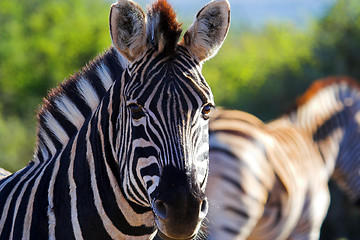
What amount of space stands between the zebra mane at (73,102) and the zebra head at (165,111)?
0.42m

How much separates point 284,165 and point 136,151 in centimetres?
505

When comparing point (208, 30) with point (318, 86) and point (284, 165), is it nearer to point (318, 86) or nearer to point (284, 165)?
point (284, 165)

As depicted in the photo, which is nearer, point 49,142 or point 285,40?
point 49,142

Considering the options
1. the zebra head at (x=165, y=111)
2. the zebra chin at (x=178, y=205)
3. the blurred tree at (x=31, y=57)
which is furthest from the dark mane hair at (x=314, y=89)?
the blurred tree at (x=31, y=57)

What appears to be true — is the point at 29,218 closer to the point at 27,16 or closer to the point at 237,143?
the point at 237,143

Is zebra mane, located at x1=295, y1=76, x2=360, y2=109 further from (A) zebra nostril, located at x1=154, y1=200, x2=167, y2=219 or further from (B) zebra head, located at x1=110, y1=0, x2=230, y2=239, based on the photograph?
(A) zebra nostril, located at x1=154, y1=200, x2=167, y2=219

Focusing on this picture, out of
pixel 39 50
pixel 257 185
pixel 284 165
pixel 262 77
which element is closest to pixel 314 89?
pixel 284 165

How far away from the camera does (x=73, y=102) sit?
378 cm

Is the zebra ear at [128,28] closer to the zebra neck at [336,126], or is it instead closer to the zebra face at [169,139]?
the zebra face at [169,139]

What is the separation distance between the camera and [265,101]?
1881 cm

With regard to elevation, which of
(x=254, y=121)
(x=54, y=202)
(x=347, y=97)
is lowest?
(x=54, y=202)

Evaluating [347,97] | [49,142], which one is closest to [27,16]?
[347,97]

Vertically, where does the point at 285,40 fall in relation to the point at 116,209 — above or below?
above

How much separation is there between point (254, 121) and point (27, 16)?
31.8 metres
